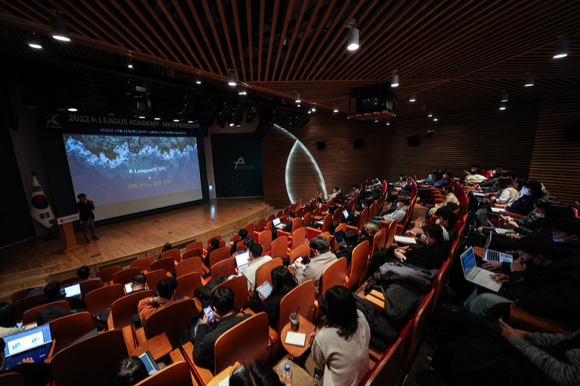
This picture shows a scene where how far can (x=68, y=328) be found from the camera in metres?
2.40

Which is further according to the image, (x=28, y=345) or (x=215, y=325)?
(x=28, y=345)

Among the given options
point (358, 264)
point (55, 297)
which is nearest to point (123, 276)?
point (55, 297)

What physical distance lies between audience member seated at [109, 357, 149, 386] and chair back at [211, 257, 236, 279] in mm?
2243

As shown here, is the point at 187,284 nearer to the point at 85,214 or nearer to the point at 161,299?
the point at 161,299

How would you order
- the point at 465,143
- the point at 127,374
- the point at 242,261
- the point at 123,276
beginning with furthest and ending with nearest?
the point at 465,143, the point at 123,276, the point at 242,261, the point at 127,374

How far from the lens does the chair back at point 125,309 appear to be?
2.63 metres

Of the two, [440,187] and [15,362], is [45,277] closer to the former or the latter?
[15,362]

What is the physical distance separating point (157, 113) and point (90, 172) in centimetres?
361

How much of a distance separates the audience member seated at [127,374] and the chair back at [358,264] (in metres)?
2.34

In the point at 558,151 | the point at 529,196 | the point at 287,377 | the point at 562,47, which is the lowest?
the point at 287,377

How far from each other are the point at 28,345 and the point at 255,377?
8.94 ft

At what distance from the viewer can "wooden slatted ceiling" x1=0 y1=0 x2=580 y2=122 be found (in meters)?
2.42

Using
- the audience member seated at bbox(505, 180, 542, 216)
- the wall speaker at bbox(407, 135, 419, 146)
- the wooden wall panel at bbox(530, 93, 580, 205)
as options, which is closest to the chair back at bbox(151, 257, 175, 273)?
the audience member seated at bbox(505, 180, 542, 216)

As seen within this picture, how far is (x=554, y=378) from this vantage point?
4.68 feet
